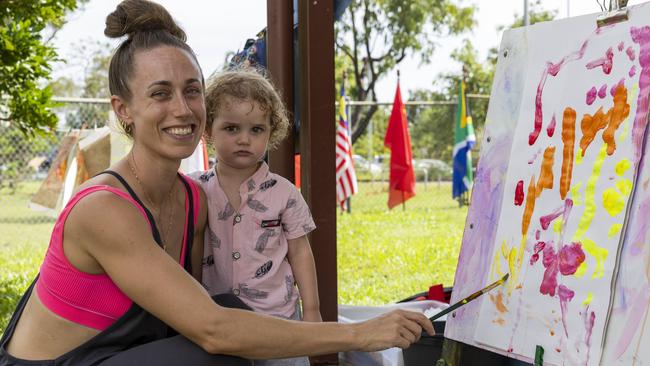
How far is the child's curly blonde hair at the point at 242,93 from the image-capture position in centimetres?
242

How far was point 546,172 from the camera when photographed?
2.08m

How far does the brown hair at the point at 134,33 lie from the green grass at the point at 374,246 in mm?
3305

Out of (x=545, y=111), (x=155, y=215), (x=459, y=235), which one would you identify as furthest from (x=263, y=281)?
(x=459, y=235)

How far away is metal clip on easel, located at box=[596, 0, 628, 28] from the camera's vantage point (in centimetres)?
195

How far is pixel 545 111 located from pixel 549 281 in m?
0.47

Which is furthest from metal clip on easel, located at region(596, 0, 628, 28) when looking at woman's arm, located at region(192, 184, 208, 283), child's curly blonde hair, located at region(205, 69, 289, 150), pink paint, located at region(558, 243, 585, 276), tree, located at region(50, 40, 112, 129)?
tree, located at region(50, 40, 112, 129)

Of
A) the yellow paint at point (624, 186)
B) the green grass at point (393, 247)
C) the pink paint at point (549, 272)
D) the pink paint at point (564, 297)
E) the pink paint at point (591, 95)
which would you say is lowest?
the green grass at point (393, 247)

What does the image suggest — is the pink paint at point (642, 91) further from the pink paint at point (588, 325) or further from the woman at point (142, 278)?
the woman at point (142, 278)

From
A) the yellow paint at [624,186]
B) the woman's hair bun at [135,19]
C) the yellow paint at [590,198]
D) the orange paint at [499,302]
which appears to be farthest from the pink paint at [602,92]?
the woman's hair bun at [135,19]

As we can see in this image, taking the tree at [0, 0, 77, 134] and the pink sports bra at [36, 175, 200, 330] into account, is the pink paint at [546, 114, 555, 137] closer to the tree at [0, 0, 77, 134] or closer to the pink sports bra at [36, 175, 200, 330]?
the pink sports bra at [36, 175, 200, 330]

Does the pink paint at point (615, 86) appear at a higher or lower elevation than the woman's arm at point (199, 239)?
higher

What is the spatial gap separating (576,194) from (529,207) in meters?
0.16

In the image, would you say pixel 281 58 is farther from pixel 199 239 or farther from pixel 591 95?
pixel 591 95

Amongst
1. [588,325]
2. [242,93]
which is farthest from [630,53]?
[242,93]
